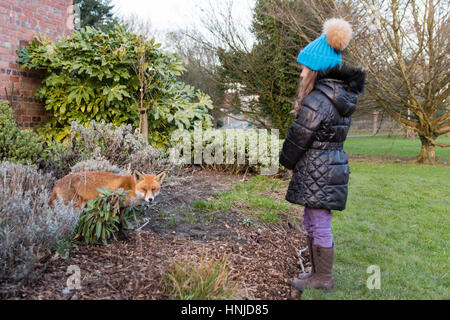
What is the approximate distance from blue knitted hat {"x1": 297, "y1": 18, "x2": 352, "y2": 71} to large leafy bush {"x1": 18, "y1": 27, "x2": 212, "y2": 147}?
12.3ft

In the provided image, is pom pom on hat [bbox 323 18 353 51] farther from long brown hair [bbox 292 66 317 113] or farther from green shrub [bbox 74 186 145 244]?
green shrub [bbox 74 186 145 244]

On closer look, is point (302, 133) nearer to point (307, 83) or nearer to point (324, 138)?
point (324, 138)

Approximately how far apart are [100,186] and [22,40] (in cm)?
428

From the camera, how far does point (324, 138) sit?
2.56 m

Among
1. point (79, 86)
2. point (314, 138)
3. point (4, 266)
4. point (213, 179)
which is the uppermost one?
point (79, 86)

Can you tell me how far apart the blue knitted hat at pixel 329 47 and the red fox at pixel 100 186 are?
164cm

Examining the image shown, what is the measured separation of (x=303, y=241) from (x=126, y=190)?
2.13 metres
